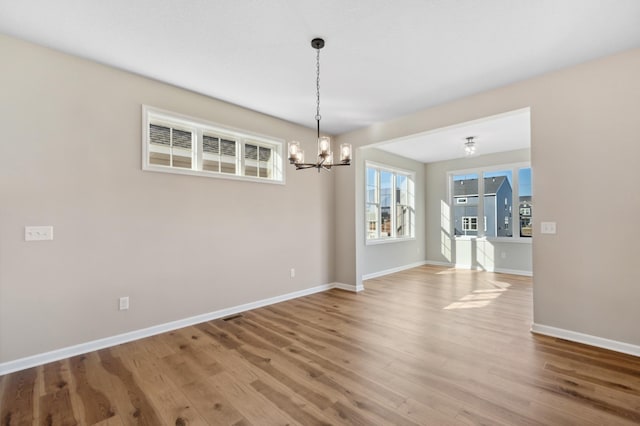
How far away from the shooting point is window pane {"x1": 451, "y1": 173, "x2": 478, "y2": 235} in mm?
7172

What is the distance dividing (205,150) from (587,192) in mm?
4412

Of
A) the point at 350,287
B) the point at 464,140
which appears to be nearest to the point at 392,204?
the point at 464,140

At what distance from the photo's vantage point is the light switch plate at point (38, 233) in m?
2.55

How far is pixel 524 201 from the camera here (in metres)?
6.41

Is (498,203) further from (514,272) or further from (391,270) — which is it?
(391,270)

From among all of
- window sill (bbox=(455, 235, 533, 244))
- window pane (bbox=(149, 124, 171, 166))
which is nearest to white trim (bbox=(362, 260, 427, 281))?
window sill (bbox=(455, 235, 533, 244))

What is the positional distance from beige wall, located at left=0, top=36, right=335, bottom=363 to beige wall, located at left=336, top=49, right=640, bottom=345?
11.9 ft

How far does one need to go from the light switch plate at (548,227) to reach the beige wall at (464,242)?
3.72 metres

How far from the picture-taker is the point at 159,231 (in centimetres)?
330

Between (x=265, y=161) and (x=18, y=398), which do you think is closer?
(x=18, y=398)

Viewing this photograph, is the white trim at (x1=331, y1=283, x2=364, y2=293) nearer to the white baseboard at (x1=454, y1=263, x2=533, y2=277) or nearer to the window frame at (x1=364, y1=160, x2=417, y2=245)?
the window frame at (x1=364, y1=160, x2=417, y2=245)

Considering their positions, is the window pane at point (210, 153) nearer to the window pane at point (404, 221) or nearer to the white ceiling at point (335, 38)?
the white ceiling at point (335, 38)

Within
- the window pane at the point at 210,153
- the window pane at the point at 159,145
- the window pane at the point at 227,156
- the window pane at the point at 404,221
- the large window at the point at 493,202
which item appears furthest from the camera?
the window pane at the point at 404,221

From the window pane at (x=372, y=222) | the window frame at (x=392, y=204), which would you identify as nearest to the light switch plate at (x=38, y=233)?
the window frame at (x=392, y=204)
